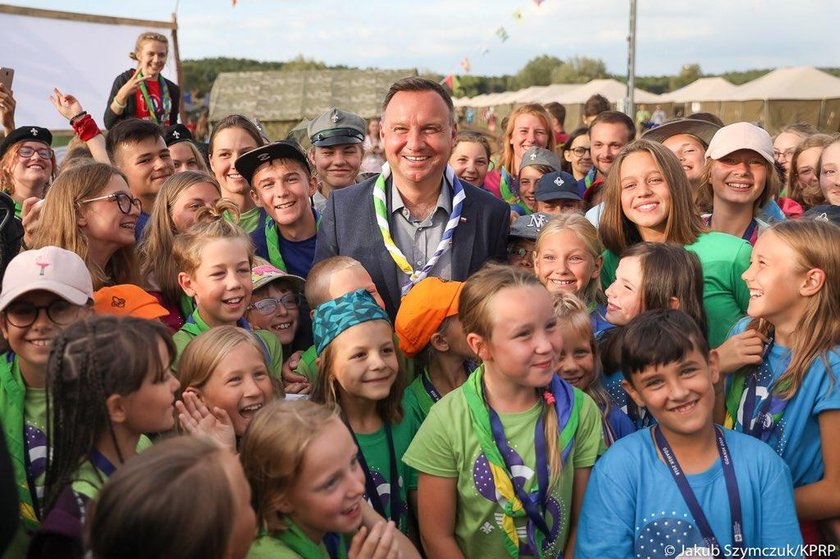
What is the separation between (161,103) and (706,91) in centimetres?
2686

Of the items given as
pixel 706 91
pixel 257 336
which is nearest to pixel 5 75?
pixel 257 336

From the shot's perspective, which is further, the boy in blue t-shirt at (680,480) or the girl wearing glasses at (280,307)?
the girl wearing glasses at (280,307)

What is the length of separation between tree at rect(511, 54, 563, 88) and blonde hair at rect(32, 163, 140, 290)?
64.6 m

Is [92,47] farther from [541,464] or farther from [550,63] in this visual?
[550,63]

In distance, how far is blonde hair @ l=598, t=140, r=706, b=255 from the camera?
4270 millimetres

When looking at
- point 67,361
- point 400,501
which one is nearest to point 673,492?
point 400,501

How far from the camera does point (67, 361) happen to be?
8.31 feet

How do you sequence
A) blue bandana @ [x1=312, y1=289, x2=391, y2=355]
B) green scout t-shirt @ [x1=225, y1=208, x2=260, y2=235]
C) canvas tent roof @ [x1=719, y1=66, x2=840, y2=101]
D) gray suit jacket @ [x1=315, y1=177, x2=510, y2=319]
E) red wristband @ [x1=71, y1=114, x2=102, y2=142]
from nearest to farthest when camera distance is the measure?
blue bandana @ [x1=312, y1=289, x2=391, y2=355] < gray suit jacket @ [x1=315, y1=177, x2=510, y2=319] < green scout t-shirt @ [x1=225, y1=208, x2=260, y2=235] < red wristband @ [x1=71, y1=114, x2=102, y2=142] < canvas tent roof @ [x1=719, y1=66, x2=840, y2=101]

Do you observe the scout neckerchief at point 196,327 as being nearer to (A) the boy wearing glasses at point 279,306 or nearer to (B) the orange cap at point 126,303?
(B) the orange cap at point 126,303

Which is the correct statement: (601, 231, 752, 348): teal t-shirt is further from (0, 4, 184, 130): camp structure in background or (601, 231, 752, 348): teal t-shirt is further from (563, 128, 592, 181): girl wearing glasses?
(0, 4, 184, 130): camp structure in background

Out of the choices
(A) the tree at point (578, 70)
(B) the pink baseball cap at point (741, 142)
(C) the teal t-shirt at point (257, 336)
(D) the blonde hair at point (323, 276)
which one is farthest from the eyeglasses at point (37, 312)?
(A) the tree at point (578, 70)

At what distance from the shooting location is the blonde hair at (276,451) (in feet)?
8.71

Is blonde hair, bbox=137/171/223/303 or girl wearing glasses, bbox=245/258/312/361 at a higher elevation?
blonde hair, bbox=137/171/223/303

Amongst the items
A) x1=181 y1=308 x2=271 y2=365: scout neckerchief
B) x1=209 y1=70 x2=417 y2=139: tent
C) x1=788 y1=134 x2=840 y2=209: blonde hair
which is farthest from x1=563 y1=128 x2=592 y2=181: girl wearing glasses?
x1=209 y1=70 x2=417 y2=139: tent
